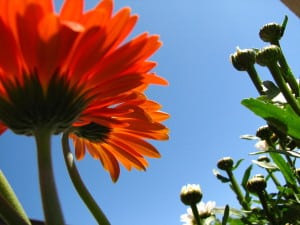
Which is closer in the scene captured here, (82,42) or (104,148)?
(82,42)

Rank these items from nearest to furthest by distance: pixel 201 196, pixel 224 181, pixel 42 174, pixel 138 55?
pixel 42 174
pixel 138 55
pixel 201 196
pixel 224 181

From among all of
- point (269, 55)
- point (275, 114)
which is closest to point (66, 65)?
point (275, 114)

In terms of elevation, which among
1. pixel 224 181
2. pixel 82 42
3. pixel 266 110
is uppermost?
pixel 82 42

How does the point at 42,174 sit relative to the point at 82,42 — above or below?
below

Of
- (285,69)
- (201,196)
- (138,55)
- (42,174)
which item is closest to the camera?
(42,174)

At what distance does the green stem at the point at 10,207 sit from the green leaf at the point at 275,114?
38cm

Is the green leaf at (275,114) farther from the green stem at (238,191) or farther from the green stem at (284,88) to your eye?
the green stem at (238,191)

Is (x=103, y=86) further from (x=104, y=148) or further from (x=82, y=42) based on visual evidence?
(x=104, y=148)

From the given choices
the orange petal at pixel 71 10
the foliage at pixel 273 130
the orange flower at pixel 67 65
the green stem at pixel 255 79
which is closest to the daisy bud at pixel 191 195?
the foliage at pixel 273 130

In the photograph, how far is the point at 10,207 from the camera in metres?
0.35

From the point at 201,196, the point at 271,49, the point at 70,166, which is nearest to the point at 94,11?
the point at 70,166

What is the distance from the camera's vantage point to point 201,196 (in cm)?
112

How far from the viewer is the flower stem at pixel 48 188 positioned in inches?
13.0

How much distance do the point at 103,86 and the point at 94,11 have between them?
0.30 feet
